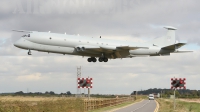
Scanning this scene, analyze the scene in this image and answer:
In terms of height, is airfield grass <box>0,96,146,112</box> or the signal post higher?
the signal post

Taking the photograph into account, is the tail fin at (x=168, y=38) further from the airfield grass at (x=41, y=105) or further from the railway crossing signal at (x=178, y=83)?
the airfield grass at (x=41, y=105)

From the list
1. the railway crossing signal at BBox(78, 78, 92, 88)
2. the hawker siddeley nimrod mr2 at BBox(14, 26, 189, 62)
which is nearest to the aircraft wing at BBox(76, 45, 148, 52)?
the hawker siddeley nimrod mr2 at BBox(14, 26, 189, 62)

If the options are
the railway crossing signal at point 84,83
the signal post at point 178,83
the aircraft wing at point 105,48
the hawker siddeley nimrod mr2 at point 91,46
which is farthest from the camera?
the aircraft wing at point 105,48

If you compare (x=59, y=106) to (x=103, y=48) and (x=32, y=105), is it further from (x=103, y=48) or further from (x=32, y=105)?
(x=103, y=48)

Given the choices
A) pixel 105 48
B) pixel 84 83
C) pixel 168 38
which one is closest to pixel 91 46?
pixel 105 48

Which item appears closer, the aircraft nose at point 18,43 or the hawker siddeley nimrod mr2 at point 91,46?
the hawker siddeley nimrod mr2 at point 91,46

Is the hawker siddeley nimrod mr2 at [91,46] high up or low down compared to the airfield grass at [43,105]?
up

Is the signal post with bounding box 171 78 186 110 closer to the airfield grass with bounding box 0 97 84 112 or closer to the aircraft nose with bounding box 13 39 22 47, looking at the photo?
the airfield grass with bounding box 0 97 84 112

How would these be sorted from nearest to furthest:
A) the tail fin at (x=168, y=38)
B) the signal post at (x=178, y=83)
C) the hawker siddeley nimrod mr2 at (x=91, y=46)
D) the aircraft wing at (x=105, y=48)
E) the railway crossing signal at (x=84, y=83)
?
the railway crossing signal at (x=84, y=83) < the signal post at (x=178, y=83) < the hawker siddeley nimrod mr2 at (x=91, y=46) < the aircraft wing at (x=105, y=48) < the tail fin at (x=168, y=38)

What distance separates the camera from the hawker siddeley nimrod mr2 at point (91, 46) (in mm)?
47309

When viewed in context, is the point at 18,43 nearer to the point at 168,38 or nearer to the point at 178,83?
the point at 178,83

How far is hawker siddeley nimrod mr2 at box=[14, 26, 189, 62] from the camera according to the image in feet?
155

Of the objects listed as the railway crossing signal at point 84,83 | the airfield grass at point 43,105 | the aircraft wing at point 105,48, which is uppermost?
the aircraft wing at point 105,48

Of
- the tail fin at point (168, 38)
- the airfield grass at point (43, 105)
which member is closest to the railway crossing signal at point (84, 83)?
the airfield grass at point (43, 105)
